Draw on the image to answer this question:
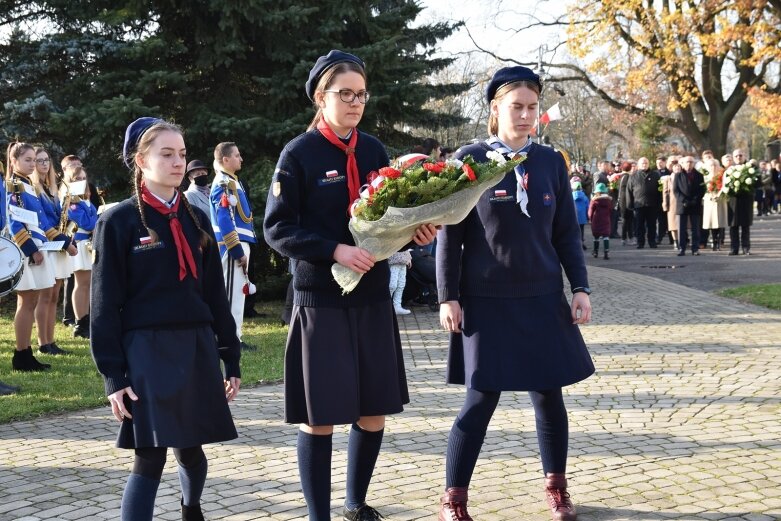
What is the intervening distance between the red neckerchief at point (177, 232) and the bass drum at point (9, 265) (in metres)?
4.29

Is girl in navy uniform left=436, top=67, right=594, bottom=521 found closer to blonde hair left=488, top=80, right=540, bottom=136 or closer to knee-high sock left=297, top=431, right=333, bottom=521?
blonde hair left=488, top=80, right=540, bottom=136

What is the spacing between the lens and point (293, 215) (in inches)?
158

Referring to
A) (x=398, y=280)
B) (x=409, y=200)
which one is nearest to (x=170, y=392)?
(x=409, y=200)

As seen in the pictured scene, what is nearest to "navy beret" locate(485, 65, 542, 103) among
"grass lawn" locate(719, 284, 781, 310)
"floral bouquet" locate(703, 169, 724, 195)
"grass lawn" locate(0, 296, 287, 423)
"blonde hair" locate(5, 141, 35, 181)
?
"grass lawn" locate(0, 296, 287, 423)

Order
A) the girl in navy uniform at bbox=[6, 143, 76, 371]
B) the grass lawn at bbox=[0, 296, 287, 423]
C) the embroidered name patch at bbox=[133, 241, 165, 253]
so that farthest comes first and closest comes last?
the girl in navy uniform at bbox=[6, 143, 76, 371], the grass lawn at bbox=[0, 296, 287, 423], the embroidered name patch at bbox=[133, 241, 165, 253]

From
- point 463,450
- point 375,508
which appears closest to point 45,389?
point 375,508

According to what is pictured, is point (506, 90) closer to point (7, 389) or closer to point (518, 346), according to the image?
point (518, 346)

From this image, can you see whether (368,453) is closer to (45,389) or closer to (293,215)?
(293,215)

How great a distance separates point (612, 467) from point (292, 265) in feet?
7.70

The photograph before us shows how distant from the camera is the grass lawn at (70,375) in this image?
24.8 ft

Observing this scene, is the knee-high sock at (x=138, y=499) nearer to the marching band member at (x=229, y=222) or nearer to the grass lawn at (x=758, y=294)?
the marching band member at (x=229, y=222)

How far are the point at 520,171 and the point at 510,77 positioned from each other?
44 centimetres

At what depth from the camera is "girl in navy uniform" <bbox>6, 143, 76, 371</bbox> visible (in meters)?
9.00

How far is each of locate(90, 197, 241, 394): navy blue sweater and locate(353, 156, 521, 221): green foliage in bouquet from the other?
29.8 inches
